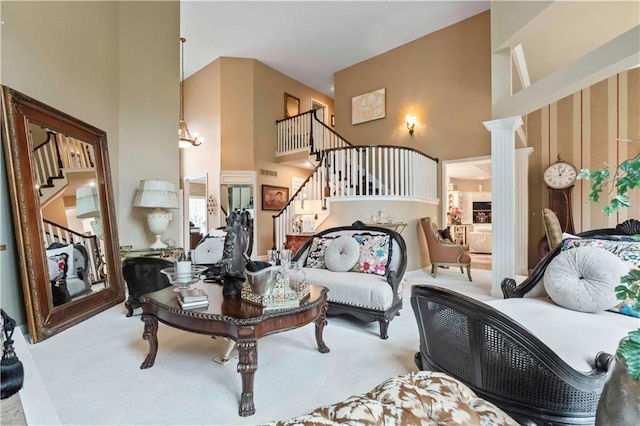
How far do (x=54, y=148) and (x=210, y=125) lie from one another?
541 centimetres

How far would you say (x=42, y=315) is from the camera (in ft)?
8.48

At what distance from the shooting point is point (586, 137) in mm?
5375

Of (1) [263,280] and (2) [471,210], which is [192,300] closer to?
(1) [263,280]

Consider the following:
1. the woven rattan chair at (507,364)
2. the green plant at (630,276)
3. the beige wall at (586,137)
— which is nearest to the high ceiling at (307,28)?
the beige wall at (586,137)

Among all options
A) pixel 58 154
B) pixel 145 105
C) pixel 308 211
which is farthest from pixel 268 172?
pixel 58 154

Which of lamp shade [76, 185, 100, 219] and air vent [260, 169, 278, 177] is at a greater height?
air vent [260, 169, 278, 177]

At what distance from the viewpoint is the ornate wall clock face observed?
544 cm

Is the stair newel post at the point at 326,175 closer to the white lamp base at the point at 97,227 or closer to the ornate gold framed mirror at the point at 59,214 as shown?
the ornate gold framed mirror at the point at 59,214

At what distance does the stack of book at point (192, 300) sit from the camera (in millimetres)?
1882

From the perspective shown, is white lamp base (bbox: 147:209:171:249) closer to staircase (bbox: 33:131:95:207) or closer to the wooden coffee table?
staircase (bbox: 33:131:95:207)

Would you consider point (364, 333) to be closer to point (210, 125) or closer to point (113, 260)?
point (113, 260)

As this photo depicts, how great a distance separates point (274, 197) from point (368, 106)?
3.47 m

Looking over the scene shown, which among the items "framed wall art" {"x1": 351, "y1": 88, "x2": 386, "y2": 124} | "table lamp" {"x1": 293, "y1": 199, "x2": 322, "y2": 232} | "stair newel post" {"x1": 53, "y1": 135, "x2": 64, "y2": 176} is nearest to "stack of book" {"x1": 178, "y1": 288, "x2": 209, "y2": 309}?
"stair newel post" {"x1": 53, "y1": 135, "x2": 64, "y2": 176}

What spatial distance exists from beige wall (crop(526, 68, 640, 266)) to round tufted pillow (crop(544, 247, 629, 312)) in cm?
392
